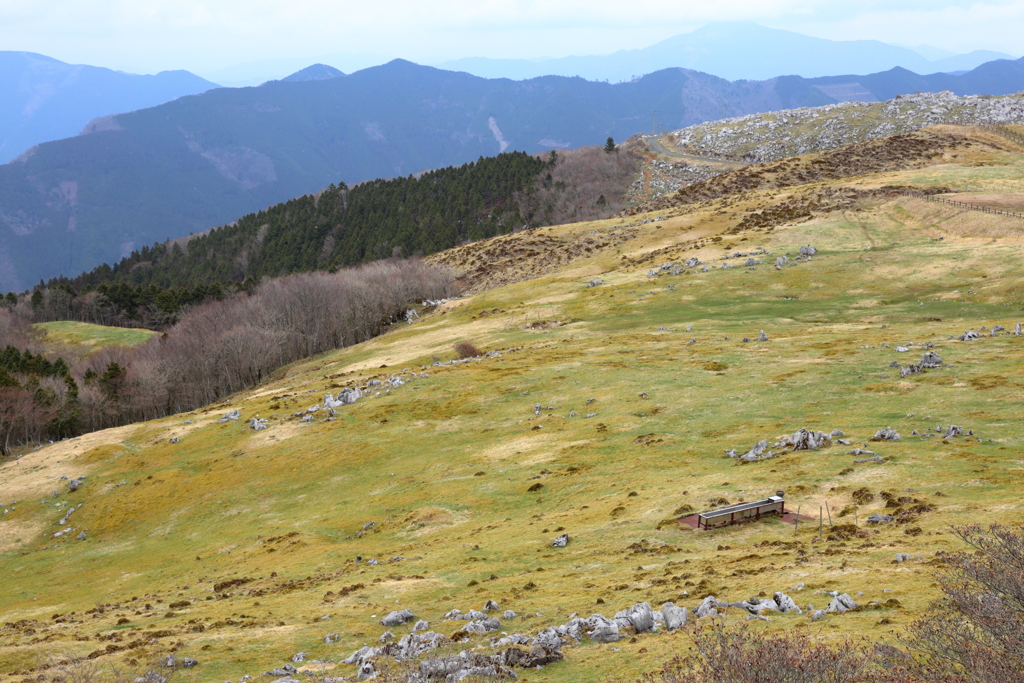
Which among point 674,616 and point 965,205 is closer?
point 674,616

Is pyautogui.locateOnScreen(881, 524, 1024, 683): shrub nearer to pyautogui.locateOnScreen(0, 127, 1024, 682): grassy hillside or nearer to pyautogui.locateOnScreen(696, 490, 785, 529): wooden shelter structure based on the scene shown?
pyautogui.locateOnScreen(0, 127, 1024, 682): grassy hillside

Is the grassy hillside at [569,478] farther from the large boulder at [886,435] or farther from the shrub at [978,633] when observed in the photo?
the shrub at [978,633]

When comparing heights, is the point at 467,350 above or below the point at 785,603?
below

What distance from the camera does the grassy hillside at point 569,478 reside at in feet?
88.6

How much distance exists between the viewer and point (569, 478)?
4572cm

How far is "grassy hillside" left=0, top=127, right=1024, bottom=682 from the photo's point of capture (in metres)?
27.0

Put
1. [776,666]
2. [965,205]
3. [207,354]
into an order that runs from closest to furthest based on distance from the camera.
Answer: [776,666], [965,205], [207,354]

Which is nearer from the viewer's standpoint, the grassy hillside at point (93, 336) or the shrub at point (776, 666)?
the shrub at point (776, 666)

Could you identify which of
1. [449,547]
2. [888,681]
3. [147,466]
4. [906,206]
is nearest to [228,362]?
[147,466]

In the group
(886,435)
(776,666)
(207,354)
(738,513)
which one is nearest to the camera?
(776,666)

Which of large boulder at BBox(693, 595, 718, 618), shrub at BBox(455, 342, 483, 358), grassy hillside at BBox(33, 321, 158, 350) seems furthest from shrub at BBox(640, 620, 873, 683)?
grassy hillside at BBox(33, 321, 158, 350)

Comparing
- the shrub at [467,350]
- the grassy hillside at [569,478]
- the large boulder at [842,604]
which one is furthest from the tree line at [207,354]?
the large boulder at [842,604]

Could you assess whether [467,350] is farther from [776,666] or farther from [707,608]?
[776,666]

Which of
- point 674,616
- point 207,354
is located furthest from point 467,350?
point 674,616
